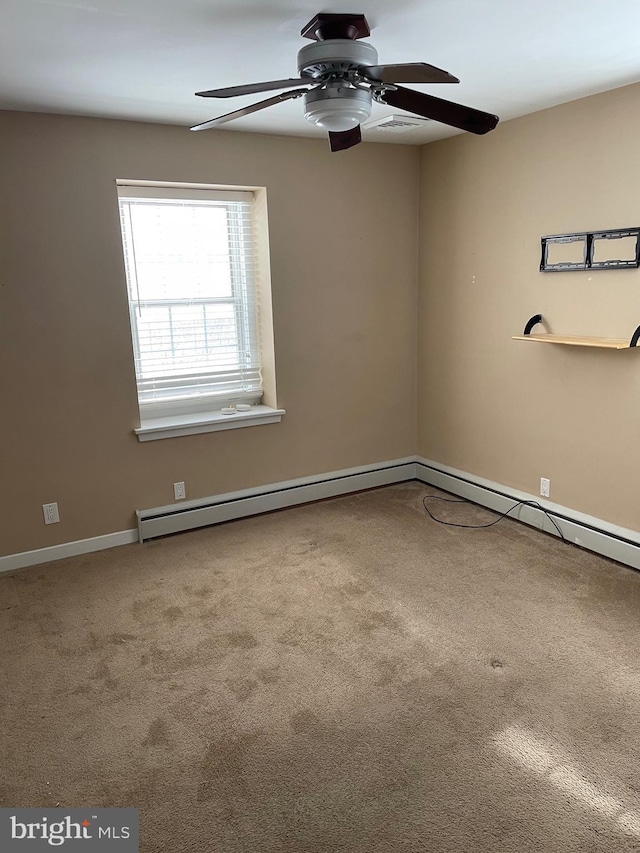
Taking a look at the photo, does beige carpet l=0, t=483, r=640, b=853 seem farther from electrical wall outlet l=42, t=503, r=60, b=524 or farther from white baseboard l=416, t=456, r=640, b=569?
electrical wall outlet l=42, t=503, r=60, b=524

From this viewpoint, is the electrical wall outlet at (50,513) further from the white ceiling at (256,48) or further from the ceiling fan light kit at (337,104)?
the ceiling fan light kit at (337,104)

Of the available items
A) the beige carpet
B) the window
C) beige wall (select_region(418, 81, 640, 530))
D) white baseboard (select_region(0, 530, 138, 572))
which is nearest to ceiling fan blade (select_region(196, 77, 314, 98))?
the window

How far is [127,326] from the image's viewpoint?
363cm

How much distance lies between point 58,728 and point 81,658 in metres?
0.43

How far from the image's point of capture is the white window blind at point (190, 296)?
3.78 meters

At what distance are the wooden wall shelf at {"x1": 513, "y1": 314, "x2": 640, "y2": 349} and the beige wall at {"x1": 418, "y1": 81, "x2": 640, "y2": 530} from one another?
6cm

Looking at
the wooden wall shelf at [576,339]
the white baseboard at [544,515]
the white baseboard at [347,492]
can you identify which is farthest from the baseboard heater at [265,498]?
the wooden wall shelf at [576,339]

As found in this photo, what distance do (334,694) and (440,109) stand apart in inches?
86.2

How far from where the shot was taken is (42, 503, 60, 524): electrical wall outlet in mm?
3557

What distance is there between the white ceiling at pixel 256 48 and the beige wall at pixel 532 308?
382mm

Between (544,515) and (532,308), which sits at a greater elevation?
(532,308)

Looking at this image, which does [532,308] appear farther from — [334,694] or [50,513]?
[50,513]

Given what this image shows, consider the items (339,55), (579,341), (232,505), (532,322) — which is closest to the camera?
(339,55)

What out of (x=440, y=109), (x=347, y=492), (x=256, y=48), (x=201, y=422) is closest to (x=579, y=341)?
(x=440, y=109)
